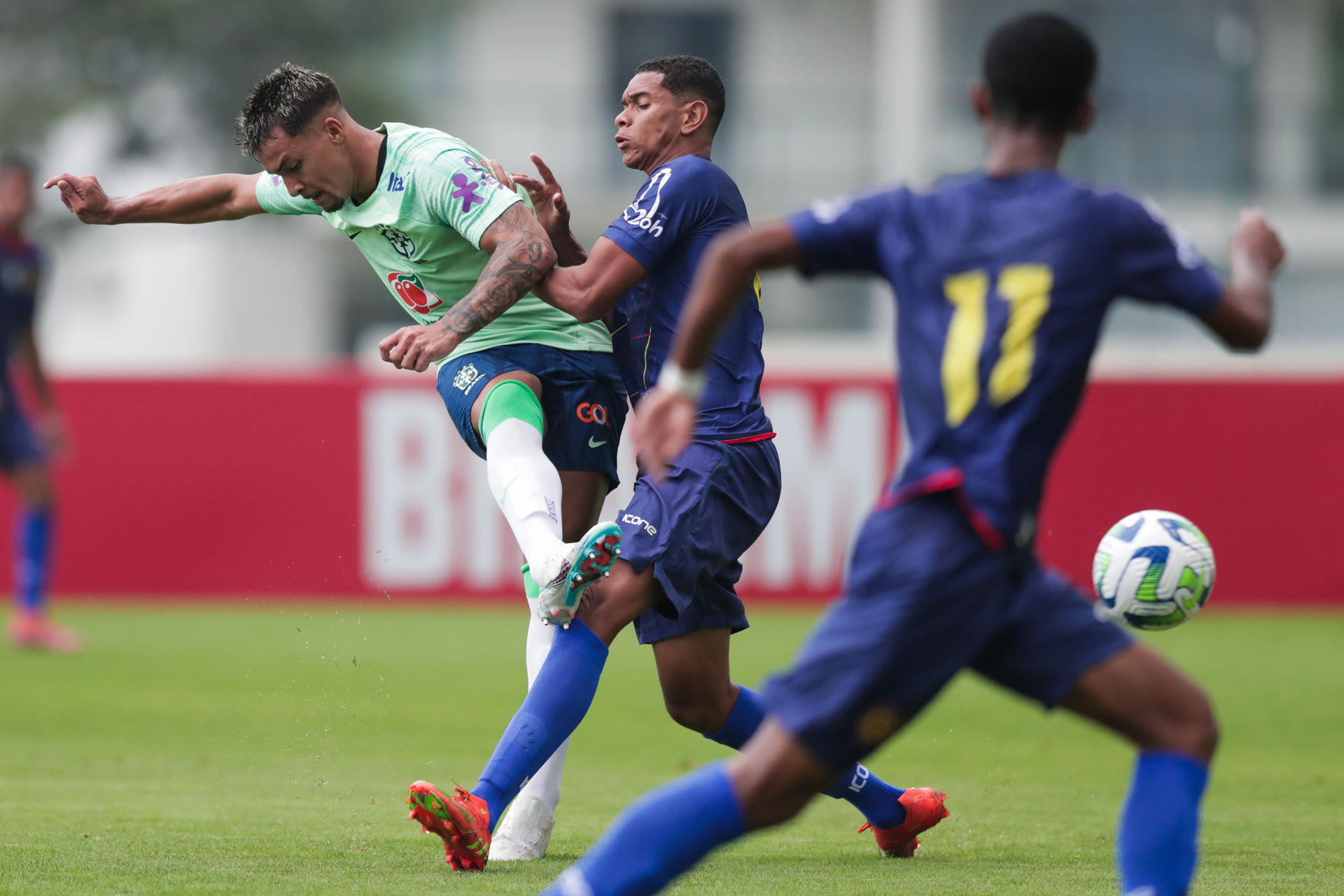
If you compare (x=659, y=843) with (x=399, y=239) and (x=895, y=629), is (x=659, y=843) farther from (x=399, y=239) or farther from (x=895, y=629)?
(x=399, y=239)

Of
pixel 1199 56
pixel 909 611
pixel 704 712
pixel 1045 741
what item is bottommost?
pixel 1045 741

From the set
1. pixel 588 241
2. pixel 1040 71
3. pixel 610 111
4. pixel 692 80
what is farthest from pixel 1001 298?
pixel 610 111

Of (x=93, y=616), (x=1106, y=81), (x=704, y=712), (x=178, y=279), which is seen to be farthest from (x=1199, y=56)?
(x=704, y=712)

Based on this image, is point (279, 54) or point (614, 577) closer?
point (614, 577)

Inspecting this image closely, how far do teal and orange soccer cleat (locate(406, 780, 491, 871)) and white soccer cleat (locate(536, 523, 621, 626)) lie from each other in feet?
Answer: 1.79

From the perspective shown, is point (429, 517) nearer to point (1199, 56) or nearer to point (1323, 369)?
point (1323, 369)

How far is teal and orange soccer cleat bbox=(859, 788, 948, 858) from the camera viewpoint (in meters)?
5.12

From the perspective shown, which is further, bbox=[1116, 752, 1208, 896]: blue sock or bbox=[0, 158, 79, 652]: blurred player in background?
bbox=[0, 158, 79, 652]: blurred player in background

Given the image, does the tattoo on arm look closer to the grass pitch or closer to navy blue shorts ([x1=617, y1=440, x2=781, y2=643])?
navy blue shorts ([x1=617, y1=440, x2=781, y2=643])

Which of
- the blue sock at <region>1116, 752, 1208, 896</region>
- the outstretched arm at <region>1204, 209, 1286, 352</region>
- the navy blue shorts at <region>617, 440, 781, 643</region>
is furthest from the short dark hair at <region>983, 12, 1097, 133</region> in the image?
the navy blue shorts at <region>617, 440, 781, 643</region>

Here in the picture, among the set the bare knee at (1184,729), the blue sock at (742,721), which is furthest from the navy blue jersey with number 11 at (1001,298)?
the blue sock at (742,721)

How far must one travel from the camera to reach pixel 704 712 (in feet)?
16.2

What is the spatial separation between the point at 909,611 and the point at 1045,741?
16.6 feet

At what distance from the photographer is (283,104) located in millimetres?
4805
